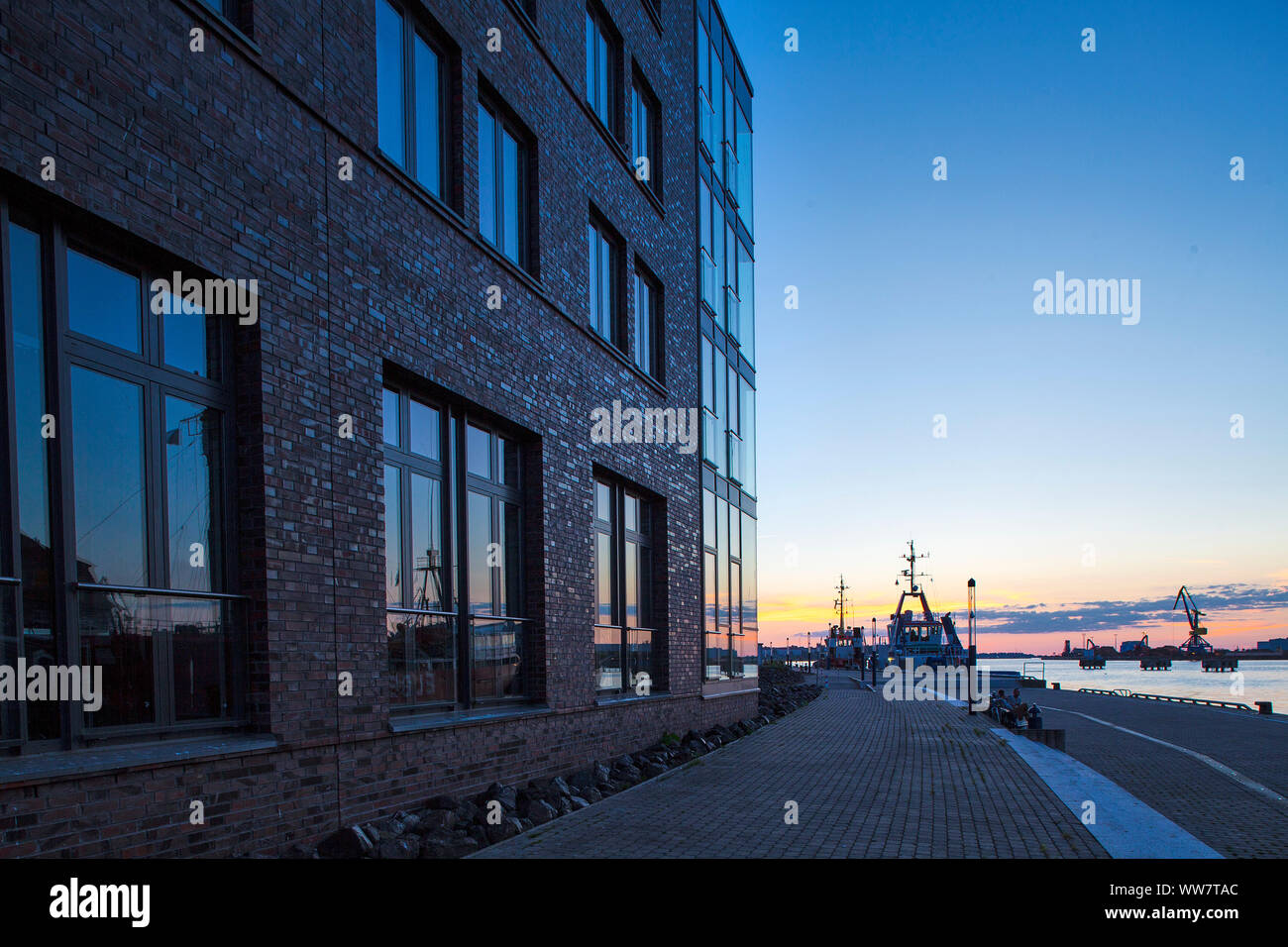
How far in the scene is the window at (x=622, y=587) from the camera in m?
14.4

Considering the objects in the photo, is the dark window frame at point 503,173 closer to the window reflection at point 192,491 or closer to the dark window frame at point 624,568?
the dark window frame at point 624,568

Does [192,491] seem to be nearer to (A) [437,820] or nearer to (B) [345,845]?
(B) [345,845]

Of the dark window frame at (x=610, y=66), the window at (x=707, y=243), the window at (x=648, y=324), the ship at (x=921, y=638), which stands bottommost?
the ship at (x=921, y=638)

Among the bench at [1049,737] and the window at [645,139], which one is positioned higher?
the window at [645,139]

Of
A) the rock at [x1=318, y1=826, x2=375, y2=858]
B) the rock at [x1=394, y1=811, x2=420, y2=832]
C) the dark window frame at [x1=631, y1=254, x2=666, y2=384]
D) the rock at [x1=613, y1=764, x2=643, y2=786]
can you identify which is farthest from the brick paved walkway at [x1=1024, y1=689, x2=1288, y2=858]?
the dark window frame at [x1=631, y1=254, x2=666, y2=384]

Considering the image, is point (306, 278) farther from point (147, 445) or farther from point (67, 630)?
point (67, 630)

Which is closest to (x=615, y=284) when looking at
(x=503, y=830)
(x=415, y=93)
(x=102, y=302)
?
(x=415, y=93)

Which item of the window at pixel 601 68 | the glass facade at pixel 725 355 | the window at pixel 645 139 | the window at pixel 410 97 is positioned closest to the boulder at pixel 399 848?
the window at pixel 410 97

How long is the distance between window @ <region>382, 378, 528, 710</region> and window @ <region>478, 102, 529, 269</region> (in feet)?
7.51

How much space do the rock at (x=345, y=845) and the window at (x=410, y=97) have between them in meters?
5.89

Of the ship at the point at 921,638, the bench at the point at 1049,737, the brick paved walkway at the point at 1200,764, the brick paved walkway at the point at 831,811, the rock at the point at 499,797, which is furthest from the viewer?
the ship at the point at 921,638

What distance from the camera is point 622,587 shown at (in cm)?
1527
